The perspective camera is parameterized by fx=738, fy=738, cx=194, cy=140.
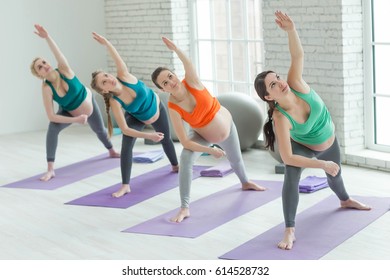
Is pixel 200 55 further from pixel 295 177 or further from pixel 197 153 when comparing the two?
pixel 295 177

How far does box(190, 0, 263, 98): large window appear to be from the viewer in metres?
7.64

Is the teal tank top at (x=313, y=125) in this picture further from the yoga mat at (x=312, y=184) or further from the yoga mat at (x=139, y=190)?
the yoga mat at (x=139, y=190)

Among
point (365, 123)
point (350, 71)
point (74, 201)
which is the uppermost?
point (350, 71)

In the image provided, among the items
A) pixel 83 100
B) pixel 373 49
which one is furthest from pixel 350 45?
pixel 83 100

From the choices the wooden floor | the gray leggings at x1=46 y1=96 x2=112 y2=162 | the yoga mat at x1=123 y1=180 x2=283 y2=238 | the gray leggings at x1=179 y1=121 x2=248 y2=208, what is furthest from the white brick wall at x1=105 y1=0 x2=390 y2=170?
the gray leggings at x1=46 y1=96 x2=112 y2=162

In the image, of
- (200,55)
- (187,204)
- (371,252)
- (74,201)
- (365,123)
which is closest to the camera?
(371,252)

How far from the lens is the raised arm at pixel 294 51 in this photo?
436 cm

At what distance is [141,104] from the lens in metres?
5.98

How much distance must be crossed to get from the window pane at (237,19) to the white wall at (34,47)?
2211mm

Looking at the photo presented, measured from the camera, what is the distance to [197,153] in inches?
207

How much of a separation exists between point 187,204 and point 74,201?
44.7 inches

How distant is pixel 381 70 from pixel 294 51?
2.16 meters

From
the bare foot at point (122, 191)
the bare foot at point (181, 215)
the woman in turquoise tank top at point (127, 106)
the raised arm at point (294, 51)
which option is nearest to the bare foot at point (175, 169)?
the woman in turquoise tank top at point (127, 106)

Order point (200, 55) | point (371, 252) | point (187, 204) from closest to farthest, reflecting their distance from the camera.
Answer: point (371, 252)
point (187, 204)
point (200, 55)
